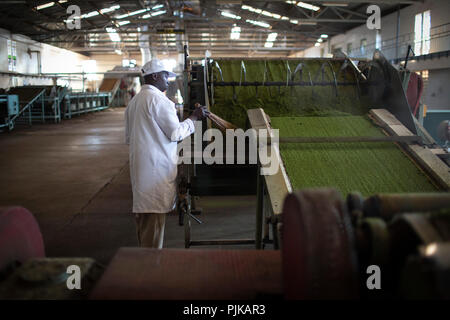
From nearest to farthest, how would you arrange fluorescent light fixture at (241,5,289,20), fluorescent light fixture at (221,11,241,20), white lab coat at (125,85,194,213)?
1. white lab coat at (125,85,194,213)
2. fluorescent light fixture at (241,5,289,20)
3. fluorescent light fixture at (221,11,241,20)

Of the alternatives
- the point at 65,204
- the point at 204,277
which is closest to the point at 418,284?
the point at 204,277

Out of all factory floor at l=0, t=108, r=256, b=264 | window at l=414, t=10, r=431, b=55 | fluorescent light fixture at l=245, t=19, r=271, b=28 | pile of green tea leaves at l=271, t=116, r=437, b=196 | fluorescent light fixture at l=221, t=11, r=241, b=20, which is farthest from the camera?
fluorescent light fixture at l=245, t=19, r=271, b=28

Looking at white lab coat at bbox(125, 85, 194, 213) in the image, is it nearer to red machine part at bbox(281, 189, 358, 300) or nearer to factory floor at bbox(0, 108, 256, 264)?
factory floor at bbox(0, 108, 256, 264)

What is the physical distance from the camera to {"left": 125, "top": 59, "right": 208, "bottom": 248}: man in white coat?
2.52 m

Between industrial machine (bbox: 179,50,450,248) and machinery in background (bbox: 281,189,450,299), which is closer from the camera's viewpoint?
machinery in background (bbox: 281,189,450,299)

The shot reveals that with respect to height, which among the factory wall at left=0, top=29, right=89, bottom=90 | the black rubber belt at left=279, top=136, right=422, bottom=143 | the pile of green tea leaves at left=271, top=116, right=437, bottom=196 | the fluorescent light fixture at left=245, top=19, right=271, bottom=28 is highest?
the fluorescent light fixture at left=245, top=19, right=271, bottom=28

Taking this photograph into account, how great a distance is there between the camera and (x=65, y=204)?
4828 mm

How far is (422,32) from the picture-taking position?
553 inches

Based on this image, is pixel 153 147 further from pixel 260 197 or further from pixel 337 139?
pixel 337 139

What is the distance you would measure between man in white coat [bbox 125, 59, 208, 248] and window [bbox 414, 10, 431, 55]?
43.2 feet

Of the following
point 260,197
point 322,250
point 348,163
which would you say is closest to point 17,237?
point 322,250

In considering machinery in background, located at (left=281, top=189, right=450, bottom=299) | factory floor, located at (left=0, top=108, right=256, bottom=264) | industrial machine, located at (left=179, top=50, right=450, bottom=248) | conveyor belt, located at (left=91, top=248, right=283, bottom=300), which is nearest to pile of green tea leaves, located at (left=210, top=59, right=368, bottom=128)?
industrial machine, located at (left=179, top=50, right=450, bottom=248)

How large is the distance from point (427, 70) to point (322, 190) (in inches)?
584

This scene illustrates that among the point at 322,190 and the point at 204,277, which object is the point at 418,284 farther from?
the point at 204,277
